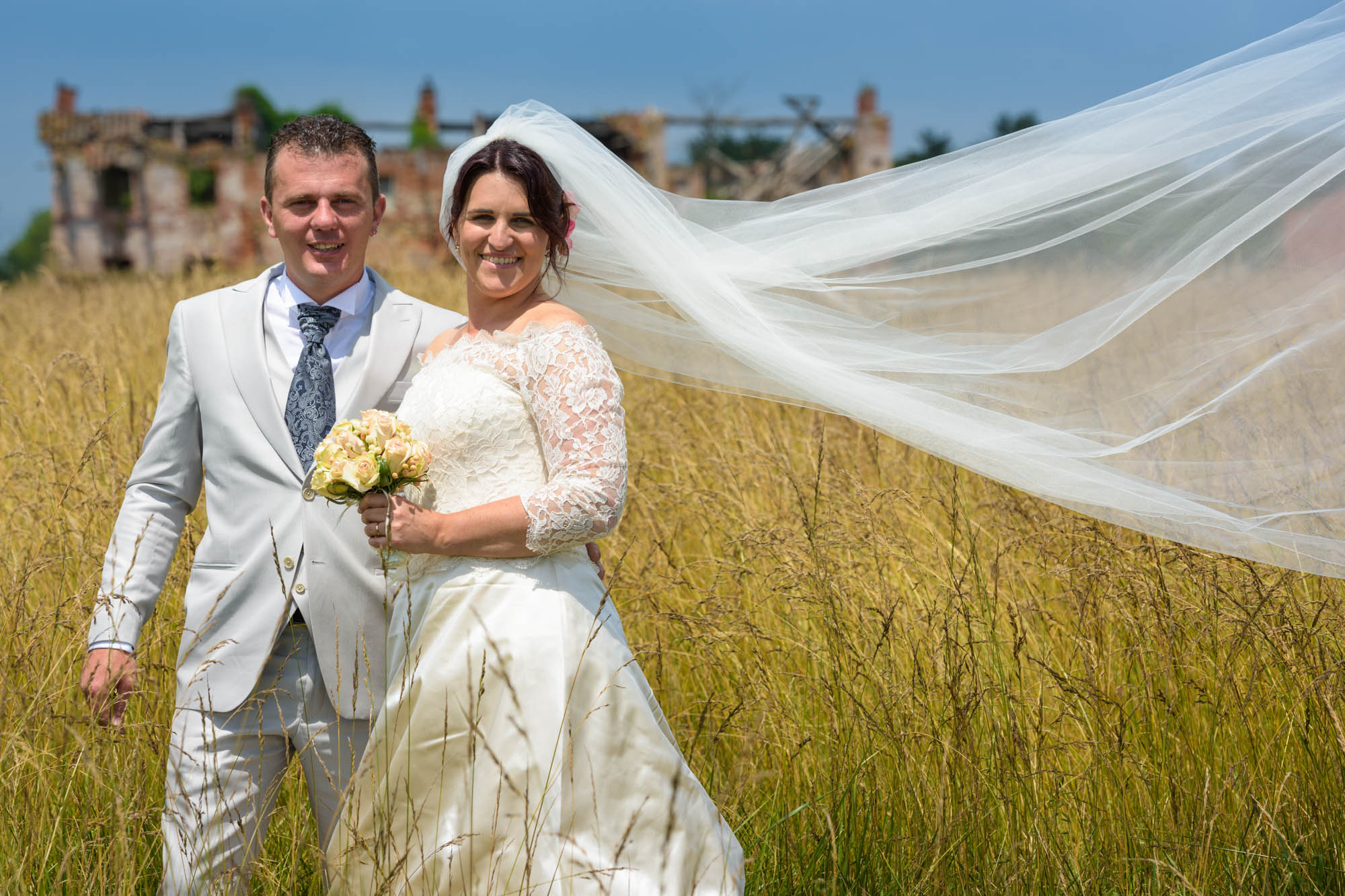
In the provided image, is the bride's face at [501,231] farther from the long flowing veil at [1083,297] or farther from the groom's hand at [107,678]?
the groom's hand at [107,678]

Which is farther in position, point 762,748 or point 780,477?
point 780,477

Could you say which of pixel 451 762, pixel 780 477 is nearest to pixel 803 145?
pixel 780 477

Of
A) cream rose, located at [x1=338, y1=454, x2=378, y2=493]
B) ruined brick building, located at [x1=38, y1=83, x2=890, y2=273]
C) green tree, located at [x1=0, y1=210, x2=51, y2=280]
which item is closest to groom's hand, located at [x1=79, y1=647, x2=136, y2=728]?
cream rose, located at [x1=338, y1=454, x2=378, y2=493]

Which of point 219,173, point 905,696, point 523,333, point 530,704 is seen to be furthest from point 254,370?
point 219,173

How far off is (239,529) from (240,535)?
0.01 m

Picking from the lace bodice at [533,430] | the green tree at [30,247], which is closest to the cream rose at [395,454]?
the lace bodice at [533,430]

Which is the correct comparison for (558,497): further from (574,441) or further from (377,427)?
(377,427)

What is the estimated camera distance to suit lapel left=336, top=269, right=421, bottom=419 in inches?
105

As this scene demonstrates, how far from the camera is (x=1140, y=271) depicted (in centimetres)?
287

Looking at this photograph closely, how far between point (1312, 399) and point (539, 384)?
6.16ft

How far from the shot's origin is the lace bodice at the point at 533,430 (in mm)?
2312

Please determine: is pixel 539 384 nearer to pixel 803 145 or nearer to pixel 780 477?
pixel 780 477

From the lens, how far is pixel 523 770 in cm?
223

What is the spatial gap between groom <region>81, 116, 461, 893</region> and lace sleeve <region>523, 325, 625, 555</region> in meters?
0.51
